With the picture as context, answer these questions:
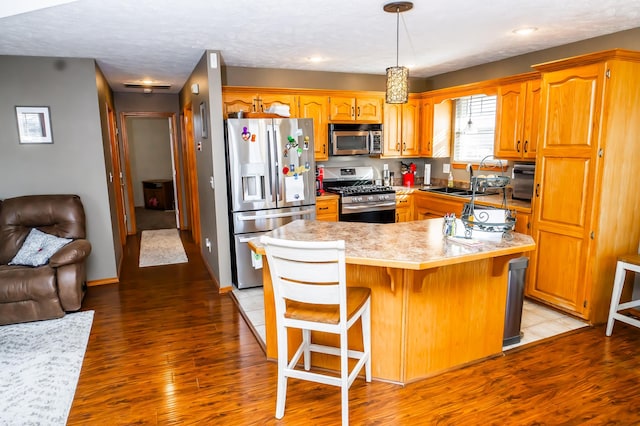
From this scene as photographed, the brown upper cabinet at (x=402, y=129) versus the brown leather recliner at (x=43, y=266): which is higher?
the brown upper cabinet at (x=402, y=129)

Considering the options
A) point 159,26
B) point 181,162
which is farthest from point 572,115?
point 181,162

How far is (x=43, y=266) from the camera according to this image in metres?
3.67

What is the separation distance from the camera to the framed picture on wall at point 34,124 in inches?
164

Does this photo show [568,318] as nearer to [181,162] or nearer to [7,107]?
[7,107]

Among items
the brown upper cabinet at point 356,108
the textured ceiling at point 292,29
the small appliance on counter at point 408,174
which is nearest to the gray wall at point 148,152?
the textured ceiling at point 292,29

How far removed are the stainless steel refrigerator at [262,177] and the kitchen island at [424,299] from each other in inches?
60.4

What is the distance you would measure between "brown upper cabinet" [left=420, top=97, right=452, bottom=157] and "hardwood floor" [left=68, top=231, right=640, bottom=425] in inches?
117

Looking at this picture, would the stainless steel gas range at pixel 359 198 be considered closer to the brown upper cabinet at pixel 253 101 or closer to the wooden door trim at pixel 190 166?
the brown upper cabinet at pixel 253 101

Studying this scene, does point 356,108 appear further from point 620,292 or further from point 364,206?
point 620,292

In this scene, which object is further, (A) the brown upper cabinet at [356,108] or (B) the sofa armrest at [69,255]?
(A) the brown upper cabinet at [356,108]

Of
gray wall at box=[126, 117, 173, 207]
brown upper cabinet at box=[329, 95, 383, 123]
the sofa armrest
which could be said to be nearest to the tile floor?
the sofa armrest

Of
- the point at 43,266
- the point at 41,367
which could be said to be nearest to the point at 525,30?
the point at 41,367

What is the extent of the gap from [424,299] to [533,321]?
153 cm

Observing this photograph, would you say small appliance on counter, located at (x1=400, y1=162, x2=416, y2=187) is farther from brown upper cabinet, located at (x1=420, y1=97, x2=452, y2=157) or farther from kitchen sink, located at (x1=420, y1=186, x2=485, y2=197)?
kitchen sink, located at (x1=420, y1=186, x2=485, y2=197)
